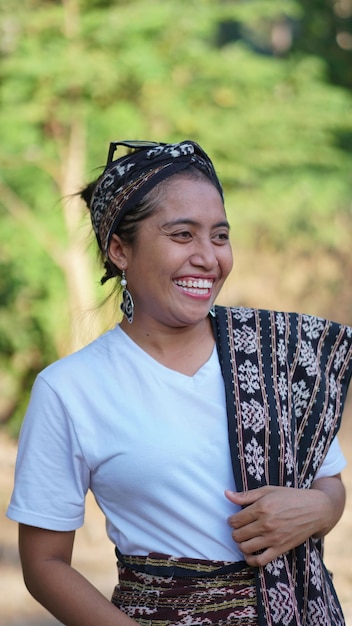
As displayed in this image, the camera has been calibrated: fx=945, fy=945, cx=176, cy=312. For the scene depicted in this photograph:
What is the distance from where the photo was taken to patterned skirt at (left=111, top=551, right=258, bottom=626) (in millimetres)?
1886

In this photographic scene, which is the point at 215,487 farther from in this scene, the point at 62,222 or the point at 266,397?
the point at 62,222

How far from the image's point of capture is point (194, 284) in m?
1.96

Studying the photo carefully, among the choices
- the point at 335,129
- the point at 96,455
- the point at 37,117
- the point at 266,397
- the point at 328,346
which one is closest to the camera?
the point at 96,455

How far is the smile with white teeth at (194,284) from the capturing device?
196 centimetres

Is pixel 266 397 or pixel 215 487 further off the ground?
pixel 266 397

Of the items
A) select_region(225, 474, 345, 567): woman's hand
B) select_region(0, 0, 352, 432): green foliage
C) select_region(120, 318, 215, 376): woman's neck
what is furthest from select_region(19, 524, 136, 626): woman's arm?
select_region(0, 0, 352, 432): green foliage

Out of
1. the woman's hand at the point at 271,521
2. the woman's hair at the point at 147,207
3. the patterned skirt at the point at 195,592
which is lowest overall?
the patterned skirt at the point at 195,592

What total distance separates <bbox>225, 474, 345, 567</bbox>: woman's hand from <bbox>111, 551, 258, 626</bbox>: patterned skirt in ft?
0.20

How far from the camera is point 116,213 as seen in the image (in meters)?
2.04

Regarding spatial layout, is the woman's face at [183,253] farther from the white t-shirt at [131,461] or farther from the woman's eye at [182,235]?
the white t-shirt at [131,461]

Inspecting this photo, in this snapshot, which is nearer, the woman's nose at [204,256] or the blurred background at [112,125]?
the woman's nose at [204,256]

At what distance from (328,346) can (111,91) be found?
5.44 metres

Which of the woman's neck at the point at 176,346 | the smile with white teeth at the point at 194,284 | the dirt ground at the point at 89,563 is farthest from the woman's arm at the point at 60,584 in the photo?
the dirt ground at the point at 89,563

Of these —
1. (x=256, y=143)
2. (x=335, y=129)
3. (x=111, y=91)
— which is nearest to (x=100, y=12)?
(x=111, y=91)
